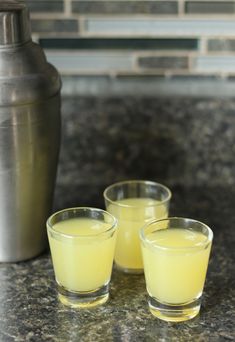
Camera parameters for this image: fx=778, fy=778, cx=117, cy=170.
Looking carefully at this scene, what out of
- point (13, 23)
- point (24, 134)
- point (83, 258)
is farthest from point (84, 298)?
point (13, 23)

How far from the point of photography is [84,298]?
918 millimetres

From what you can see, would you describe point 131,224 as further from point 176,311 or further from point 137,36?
point 137,36

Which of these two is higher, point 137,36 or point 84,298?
point 137,36

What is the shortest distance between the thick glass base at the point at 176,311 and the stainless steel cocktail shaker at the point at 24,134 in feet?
0.70

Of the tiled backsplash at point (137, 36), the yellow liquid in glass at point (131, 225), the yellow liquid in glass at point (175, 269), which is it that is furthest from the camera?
the tiled backsplash at point (137, 36)

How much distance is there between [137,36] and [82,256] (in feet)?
1.39

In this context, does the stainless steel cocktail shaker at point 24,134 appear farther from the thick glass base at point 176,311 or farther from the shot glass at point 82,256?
the thick glass base at point 176,311

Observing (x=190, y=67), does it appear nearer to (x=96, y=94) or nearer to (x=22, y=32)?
(x=96, y=94)

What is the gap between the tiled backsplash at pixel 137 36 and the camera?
1.17 metres

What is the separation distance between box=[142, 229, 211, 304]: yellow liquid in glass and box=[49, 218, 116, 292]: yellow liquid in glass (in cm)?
5

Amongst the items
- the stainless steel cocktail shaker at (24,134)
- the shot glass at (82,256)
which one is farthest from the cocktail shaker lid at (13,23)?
the shot glass at (82,256)

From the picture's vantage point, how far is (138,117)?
3.90 feet

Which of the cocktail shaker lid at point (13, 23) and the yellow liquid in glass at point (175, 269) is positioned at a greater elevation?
the cocktail shaker lid at point (13, 23)

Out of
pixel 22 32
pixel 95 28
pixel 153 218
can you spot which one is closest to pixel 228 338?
pixel 153 218
